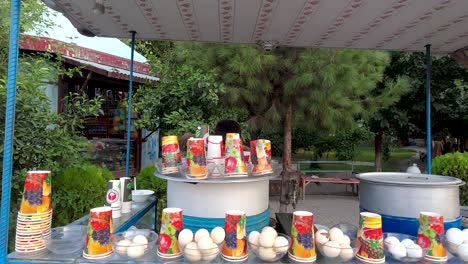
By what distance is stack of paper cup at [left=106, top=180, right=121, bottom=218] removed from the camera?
197cm

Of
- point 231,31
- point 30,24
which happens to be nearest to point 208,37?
point 231,31

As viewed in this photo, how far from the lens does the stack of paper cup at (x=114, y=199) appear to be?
197cm

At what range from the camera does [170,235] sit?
1374 mm

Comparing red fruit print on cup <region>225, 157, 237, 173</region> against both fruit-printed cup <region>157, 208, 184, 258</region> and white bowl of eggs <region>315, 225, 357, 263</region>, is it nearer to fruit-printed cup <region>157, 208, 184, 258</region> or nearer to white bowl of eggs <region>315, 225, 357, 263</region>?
fruit-printed cup <region>157, 208, 184, 258</region>

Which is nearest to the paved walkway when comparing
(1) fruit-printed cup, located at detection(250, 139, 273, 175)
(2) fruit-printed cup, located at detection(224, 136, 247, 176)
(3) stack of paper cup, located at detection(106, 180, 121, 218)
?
(3) stack of paper cup, located at detection(106, 180, 121, 218)

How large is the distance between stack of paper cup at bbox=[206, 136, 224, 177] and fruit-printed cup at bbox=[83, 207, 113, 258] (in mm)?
542

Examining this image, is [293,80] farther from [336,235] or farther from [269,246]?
[269,246]

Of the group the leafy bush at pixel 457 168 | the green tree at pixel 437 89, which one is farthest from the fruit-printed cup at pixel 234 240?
the green tree at pixel 437 89

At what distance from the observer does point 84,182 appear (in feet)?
10.3

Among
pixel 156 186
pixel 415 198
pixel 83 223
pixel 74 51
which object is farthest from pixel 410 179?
pixel 74 51

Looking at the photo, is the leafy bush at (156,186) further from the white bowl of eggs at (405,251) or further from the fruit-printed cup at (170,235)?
the white bowl of eggs at (405,251)

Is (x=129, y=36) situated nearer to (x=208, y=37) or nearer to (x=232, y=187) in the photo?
(x=208, y=37)

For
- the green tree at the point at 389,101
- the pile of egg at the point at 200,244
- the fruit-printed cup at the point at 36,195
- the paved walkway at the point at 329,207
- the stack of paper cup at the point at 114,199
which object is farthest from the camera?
the green tree at the point at 389,101

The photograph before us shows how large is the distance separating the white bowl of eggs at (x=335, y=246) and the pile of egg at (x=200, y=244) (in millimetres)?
411
